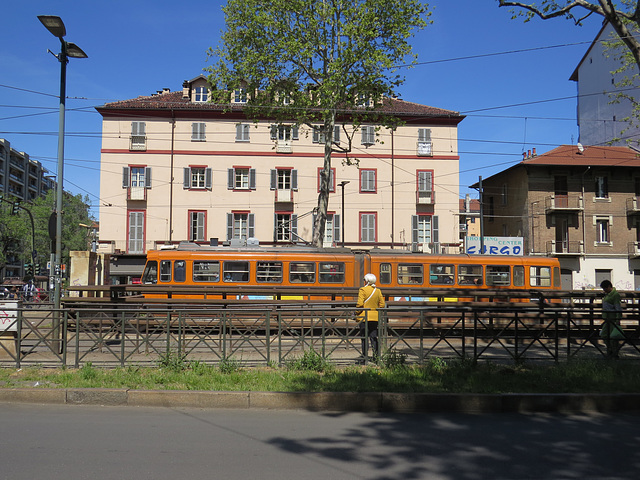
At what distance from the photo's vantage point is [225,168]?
35.7 m

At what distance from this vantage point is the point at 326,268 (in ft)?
63.1

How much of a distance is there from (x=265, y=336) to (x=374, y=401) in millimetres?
2872

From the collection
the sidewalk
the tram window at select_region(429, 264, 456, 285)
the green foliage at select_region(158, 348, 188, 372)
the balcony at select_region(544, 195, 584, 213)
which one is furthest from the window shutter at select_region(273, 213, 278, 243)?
the sidewalk

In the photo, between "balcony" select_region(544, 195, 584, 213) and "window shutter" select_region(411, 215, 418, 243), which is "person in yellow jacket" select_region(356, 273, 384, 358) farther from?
"balcony" select_region(544, 195, 584, 213)

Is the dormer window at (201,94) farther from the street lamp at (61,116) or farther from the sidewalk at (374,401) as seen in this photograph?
the sidewalk at (374,401)

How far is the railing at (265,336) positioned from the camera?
927cm

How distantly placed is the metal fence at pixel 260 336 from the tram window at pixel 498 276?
32.0 feet

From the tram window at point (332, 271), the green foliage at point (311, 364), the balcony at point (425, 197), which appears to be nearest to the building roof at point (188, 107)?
the balcony at point (425, 197)

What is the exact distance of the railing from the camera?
9.27 meters

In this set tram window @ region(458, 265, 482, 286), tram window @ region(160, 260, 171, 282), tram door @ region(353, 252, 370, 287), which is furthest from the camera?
tram window @ region(458, 265, 482, 286)

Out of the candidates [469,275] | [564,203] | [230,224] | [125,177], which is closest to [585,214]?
[564,203]

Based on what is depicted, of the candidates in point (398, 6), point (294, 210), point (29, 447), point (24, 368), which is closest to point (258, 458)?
point (29, 447)

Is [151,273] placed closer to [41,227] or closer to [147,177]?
[147,177]

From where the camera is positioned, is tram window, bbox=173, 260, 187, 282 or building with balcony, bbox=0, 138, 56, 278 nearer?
tram window, bbox=173, 260, 187, 282
